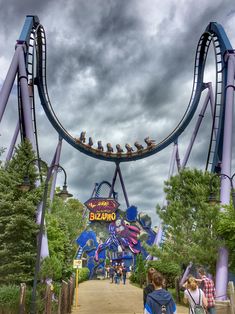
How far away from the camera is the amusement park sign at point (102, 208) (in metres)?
47.2

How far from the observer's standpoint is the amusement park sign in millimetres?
47250

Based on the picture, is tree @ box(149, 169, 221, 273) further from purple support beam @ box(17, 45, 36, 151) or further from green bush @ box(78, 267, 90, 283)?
green bush @ box(78, 267, 90, 283)

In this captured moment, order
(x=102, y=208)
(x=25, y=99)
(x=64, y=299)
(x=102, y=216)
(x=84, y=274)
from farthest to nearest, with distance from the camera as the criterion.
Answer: (x=102, y=208), (x=102, y=216), (x=84, y=274), (x=25, y=99), (x=64, y=299)

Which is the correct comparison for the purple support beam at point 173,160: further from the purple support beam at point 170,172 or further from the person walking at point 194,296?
the person walking at point 194,296

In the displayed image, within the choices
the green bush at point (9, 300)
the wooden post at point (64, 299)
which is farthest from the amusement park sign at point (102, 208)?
the green bush at point (9, 300)

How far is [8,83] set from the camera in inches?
803

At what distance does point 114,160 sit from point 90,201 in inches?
335

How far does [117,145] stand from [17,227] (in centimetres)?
2656

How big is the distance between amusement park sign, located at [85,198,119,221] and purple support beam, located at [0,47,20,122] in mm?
28473

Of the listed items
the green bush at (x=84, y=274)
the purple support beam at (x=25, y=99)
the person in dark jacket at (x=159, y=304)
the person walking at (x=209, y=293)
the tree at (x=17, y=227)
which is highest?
the purple support beam at (x=25, y=99)

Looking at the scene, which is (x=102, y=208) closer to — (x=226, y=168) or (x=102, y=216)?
(x=102, y=216)

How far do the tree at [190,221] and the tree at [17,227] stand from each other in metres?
7.02

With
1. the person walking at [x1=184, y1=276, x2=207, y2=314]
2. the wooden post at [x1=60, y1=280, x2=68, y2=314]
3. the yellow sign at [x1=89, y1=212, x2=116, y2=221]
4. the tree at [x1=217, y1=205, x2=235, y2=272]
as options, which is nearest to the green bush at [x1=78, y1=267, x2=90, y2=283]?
the yellow sign at [x1=89, y1=212, x2=116, y2=221]

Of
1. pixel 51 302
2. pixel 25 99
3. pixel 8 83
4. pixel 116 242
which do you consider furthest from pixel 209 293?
pixel 116 242
